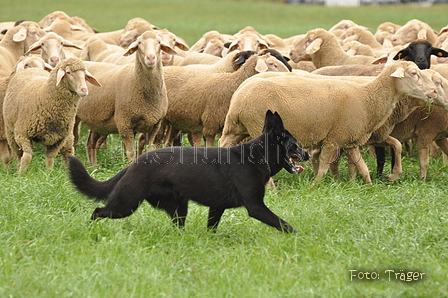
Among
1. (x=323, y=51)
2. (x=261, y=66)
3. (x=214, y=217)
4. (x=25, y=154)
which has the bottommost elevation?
(x=25, y=154)

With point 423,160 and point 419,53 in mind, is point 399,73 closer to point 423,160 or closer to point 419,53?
point 423,160

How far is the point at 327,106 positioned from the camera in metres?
6.47

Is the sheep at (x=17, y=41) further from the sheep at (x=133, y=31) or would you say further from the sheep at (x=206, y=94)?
the sheep at (x=206, y=94)

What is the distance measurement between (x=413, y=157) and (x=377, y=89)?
221 centimetres

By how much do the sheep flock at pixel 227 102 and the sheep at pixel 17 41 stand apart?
8cm

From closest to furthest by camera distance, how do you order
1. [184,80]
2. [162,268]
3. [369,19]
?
[162,268], [184,80], [369,19]

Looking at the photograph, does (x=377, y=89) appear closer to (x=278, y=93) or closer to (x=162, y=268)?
(x=278, y=93)

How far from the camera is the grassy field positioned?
379 cm

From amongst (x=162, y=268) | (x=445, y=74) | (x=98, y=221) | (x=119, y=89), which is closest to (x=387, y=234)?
(x=162, y=268)

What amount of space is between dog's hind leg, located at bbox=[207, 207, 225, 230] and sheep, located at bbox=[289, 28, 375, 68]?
506 cm

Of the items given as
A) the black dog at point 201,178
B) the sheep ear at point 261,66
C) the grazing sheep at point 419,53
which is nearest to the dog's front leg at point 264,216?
the black dog at point 201,178

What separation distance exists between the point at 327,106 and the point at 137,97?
2202mm

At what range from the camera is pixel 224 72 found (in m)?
8.34

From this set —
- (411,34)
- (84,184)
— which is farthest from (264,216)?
(411,34)
